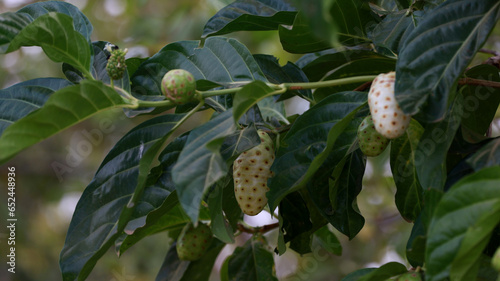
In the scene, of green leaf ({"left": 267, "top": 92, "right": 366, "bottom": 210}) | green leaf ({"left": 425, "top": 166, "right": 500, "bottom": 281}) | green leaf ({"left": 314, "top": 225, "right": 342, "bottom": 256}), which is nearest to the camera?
green leaf ({"left": 425, "top": 166, "right": 500, "bottom": 281})

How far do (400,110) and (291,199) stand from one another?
34cm

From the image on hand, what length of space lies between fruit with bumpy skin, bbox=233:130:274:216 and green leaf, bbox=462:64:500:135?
303mm

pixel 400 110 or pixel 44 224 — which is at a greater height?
pixel 400 110

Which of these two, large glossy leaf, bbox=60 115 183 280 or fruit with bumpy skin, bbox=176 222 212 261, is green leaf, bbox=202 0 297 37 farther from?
fruit with bumpy skin, bbox=176 222 212 261

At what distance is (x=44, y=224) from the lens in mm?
3582

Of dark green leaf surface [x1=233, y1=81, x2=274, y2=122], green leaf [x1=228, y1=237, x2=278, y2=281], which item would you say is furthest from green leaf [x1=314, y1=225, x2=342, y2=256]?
dark green leaf surface [x1=233, y1=81, x2=274, y2=122]

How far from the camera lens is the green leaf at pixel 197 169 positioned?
563 millimetres

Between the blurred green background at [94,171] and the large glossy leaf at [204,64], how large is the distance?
1.80m

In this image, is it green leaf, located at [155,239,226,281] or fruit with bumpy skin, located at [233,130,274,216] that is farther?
green leaf, located at [155,239,226,281]

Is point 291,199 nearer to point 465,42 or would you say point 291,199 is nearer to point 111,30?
point 465,42

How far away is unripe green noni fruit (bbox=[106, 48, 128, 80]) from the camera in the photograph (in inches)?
28.2

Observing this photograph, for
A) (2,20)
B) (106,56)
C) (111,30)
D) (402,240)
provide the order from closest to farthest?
(2,20), (106,56), (402,240), (111,30)

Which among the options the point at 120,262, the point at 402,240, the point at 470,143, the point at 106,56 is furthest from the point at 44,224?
the point at 470,143

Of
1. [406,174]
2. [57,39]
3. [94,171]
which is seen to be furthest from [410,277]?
[94,171]
